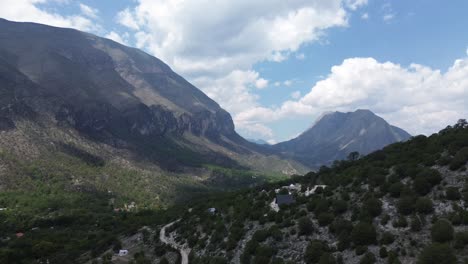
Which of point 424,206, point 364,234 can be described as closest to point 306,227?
point 364,234

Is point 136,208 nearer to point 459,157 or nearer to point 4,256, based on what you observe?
point 4,256

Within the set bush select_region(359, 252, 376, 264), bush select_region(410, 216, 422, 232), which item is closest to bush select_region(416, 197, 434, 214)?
bush select_region(410, 216, 422, 232)

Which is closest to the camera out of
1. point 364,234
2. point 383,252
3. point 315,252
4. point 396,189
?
point 383,252

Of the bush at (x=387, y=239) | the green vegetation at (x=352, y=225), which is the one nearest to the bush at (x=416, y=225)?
the green vegetation at (x=352, y=225)

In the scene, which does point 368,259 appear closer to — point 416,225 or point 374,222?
point 416,225

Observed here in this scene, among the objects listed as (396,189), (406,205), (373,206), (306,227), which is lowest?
(306,227)

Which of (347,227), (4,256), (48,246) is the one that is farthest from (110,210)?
(347,227)
